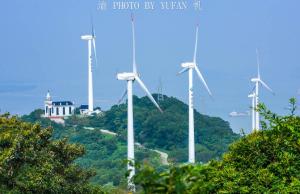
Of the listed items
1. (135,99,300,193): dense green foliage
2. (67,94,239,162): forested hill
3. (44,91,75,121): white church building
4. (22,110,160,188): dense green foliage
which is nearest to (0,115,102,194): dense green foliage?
(135,99,300,193): dense green foliage

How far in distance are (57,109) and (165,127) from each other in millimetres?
25836

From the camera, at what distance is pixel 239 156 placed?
1620 centimetres

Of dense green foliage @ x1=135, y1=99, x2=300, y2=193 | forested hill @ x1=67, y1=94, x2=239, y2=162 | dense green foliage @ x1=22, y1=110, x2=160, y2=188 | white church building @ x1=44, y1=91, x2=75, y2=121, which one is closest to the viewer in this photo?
dense green foliage @ x1=135, y1=99, x2=300, y2=193

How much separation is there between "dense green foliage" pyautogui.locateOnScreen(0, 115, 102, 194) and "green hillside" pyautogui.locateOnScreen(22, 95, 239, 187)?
241 ft

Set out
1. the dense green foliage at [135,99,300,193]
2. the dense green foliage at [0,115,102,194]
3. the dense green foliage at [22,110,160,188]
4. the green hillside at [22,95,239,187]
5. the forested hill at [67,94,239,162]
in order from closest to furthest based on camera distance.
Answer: the dense green foliage at [135,99,300,193], the dense green foliage at [0,115,102,194], the dense green foliage at [22,110,160,188], the green hillside at [22,95,239,187], the forested hill at [67,94,239,162]

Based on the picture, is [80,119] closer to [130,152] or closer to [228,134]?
[228,134]

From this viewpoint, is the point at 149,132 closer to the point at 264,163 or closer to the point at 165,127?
the point at 165,127

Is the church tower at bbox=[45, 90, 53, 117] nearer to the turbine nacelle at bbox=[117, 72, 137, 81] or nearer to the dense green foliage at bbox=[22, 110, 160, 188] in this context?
the dense green foliage at bbox=[22, 110, 160, 188]

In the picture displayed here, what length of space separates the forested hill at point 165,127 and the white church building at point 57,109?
8.36m

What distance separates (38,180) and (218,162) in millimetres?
11390

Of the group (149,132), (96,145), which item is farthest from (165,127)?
(96,145)

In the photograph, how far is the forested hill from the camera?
412 feet

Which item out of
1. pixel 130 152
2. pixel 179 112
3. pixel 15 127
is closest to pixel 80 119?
pixel 179 112

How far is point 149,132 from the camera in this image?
13012cm
